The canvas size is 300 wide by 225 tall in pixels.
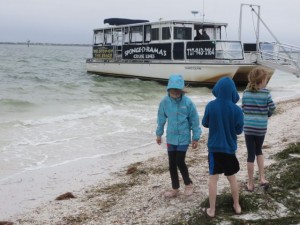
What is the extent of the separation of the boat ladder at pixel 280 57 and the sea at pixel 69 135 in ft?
7.04

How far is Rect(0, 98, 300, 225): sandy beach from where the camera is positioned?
4.89 m

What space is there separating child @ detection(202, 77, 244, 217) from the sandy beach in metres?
0.57

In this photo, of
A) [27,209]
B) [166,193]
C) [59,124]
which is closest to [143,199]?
[166,193]

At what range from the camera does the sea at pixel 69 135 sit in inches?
292

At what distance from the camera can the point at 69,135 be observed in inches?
444

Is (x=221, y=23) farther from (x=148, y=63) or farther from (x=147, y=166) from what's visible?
(x=147, y=166)

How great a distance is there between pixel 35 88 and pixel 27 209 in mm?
18364

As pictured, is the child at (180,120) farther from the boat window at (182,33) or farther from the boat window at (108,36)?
the boat window at (108,36)

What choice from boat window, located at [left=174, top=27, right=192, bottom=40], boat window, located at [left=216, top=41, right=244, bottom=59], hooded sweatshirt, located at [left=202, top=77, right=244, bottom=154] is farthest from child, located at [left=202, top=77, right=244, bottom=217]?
boat window, located at [left=174, top=27, right=192, bottom=40]

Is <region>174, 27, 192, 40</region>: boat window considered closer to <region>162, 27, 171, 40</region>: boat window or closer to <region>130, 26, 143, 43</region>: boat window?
<region>162, 27, 171, 40</region>: boat window

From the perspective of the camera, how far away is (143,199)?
5.37 meters

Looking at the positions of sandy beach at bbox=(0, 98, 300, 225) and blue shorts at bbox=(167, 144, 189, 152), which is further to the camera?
blue shorts at bbox=(167, 144, 189, 152)

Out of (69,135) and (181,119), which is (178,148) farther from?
(69,135)

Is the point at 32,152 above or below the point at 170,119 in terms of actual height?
below
